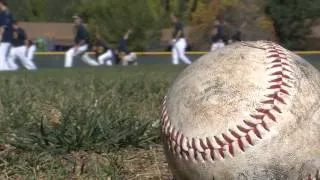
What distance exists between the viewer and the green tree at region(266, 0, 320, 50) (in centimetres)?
4909

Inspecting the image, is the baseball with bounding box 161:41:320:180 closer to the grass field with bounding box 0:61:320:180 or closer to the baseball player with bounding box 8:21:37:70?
the grass field with bounding box 0:61:320:180

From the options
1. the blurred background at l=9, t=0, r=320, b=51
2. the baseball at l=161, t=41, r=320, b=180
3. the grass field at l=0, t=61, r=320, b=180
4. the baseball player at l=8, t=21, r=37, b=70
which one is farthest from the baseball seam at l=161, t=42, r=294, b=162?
the blurred background at l=9, t=0, r=320, b=51

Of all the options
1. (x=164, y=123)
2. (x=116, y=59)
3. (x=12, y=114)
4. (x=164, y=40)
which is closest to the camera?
(x=164, y=123)

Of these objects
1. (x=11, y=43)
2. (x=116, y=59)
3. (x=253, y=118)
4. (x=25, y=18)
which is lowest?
(x=25, y=18)

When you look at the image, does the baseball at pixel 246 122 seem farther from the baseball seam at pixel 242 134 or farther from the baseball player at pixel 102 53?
the baseball player at pixel 102 53

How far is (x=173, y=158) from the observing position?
180 inches

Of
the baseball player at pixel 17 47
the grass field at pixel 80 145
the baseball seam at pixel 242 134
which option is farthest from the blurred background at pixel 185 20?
the baseball seam at pixel 242 134

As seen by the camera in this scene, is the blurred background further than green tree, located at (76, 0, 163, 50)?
Yes

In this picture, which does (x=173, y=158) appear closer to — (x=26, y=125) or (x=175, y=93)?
(x=175, y=93)

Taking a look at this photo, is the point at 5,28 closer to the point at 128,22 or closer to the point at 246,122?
the point at 246,122

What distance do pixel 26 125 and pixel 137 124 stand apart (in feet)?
3.24

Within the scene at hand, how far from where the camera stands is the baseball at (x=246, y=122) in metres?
4.35

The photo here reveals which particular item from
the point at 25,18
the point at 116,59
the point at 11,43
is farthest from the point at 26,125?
Answer: the point at 25,18

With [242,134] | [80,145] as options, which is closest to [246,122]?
[242,134]
